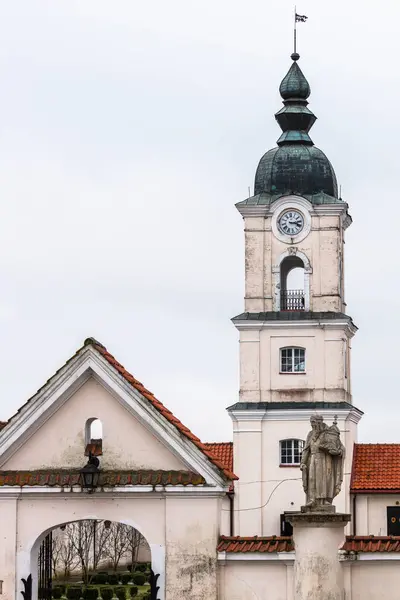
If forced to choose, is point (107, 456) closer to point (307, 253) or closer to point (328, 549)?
point (328, 549)

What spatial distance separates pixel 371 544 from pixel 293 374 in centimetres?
4397

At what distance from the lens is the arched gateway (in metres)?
35.5

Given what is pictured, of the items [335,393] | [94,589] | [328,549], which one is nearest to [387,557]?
[328,549]

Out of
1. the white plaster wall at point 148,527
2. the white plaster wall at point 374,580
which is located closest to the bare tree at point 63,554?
the white plaster wall at point 148,527

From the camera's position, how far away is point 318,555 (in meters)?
34.1

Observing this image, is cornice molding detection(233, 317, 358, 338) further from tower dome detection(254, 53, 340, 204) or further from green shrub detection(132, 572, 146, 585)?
green shrub detection(132, 572, 146, 585)

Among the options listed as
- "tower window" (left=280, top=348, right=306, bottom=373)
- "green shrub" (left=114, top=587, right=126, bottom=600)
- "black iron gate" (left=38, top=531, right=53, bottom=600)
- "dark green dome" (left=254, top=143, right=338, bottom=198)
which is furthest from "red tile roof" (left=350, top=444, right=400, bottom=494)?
"black iron gate" (left=38, top=531, right=53, bottom=600)

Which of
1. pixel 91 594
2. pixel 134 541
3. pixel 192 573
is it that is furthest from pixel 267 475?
pixel 192 573

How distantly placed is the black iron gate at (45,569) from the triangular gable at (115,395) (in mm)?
2204

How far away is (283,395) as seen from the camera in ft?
256

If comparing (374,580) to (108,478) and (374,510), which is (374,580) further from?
(374,510)

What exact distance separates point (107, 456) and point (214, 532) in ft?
8.60

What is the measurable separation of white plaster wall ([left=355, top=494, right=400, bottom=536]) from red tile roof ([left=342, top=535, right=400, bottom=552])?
136ft

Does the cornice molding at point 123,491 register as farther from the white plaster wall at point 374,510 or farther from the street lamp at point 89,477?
the white plaster wall at point 374,510
